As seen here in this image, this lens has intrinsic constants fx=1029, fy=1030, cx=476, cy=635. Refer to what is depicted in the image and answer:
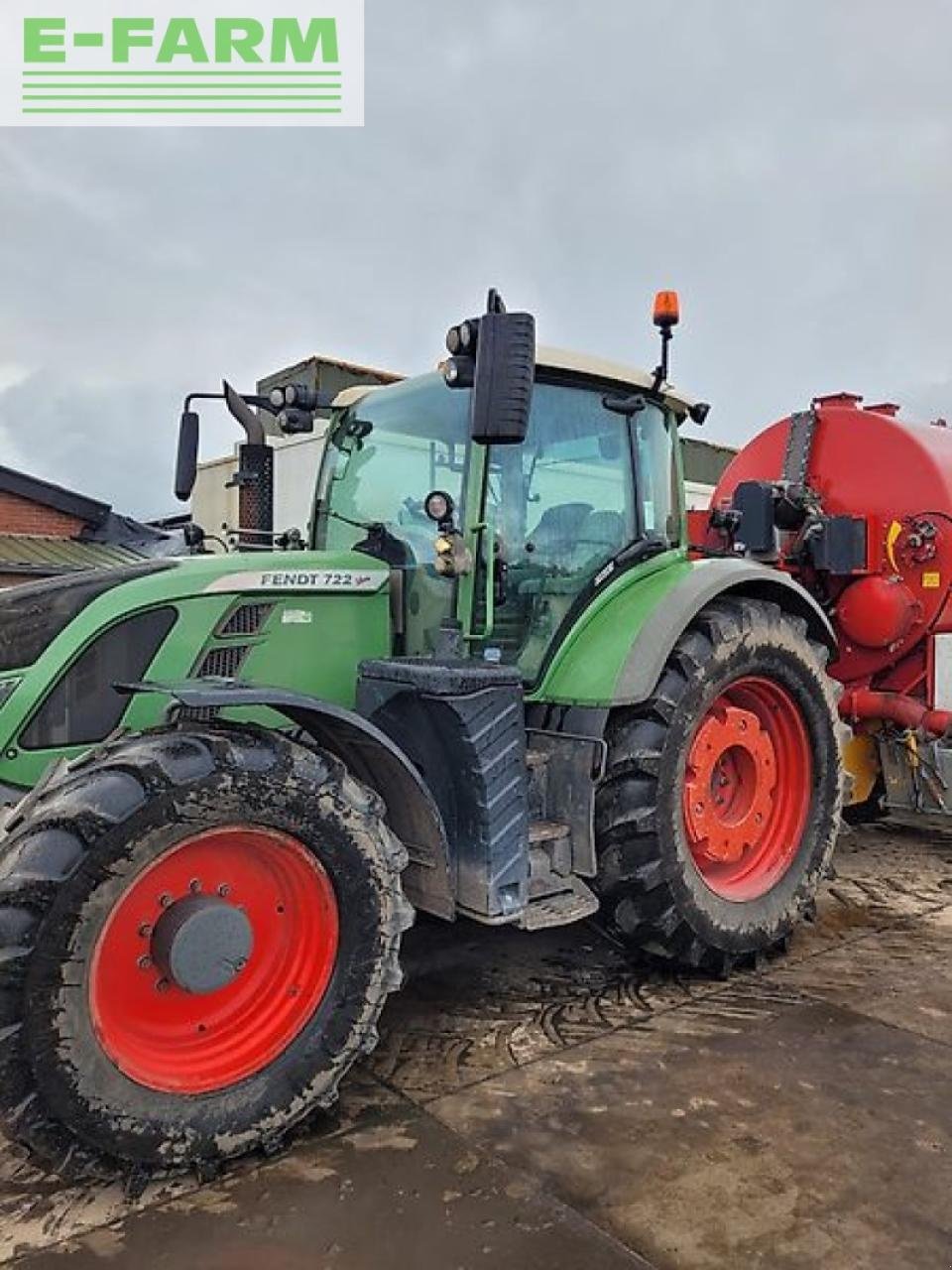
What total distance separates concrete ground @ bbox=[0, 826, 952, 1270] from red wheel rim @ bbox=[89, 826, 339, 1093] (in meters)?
0.29

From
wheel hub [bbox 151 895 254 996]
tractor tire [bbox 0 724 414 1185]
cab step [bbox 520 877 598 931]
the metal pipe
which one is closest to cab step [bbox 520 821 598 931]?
cab step [bbox 520 877 598 931]

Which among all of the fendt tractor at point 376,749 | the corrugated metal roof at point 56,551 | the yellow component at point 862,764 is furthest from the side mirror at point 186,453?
the corrugated metal roof at point 56,551

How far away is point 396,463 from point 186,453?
Answer: 0.95 m

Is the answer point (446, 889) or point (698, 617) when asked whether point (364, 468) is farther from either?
point (446, 889)

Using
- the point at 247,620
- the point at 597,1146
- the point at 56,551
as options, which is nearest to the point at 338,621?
the point at 247,620

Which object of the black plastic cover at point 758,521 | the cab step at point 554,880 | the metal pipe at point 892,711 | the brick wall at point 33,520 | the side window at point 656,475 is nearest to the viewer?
the cab step at point 554,880

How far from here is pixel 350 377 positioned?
304 inches

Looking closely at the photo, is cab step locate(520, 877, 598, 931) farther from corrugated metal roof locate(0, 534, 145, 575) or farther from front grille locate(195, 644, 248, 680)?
corrugated metal roof locate(0, 534, 145, 575)

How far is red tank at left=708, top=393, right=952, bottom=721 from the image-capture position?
219 inches

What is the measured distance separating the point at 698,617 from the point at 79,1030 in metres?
2.61

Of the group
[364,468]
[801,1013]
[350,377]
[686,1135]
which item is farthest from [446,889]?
[350,377]

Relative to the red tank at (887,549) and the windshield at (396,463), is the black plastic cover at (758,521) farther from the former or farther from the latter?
the windshield at (396,463)

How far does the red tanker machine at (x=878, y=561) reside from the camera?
5566 mm

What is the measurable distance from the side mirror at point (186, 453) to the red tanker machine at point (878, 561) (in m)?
2.83
